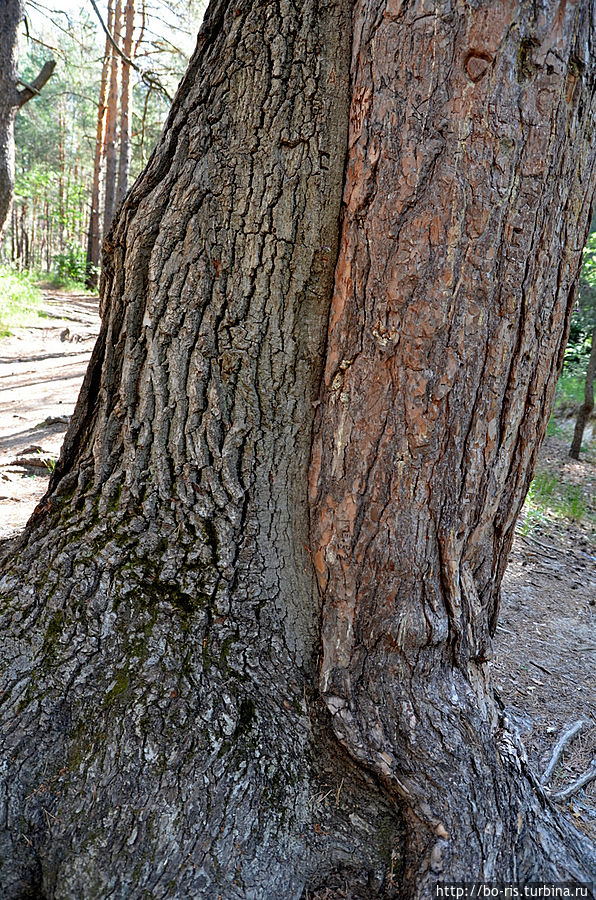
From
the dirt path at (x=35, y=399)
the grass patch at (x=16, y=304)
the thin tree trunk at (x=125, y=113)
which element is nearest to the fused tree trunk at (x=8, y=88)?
the dirt path at (x=35, y=399)

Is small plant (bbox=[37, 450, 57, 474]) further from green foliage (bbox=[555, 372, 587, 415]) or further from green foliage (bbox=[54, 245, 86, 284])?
green foliage (bbox=[54, 245, 86, 284])

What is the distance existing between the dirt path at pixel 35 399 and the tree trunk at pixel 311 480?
190 centimetres

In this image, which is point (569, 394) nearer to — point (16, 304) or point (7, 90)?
point (7, 90)

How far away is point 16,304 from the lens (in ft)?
38.1

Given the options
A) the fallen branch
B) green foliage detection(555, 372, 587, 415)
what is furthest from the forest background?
the fallen branch

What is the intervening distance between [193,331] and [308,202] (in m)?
0.51

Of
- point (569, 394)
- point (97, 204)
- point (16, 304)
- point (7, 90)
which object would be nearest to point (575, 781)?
point (7, 90)

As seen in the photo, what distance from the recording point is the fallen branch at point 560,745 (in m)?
2.37

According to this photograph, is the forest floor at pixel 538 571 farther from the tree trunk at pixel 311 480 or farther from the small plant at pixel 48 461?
the tree trunk at pixel 311 480

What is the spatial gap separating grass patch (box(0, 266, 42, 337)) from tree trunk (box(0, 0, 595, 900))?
9.62 m

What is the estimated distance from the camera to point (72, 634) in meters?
1.71

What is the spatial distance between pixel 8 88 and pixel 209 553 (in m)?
8.85

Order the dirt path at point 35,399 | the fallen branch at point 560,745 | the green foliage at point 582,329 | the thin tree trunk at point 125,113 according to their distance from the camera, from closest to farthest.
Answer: the fallen branch at point 560,745
the dirt path at point 35,399
the green foliage at point 582,329
the thin tree trunk at point 125,113

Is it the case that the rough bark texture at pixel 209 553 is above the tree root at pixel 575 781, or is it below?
above
